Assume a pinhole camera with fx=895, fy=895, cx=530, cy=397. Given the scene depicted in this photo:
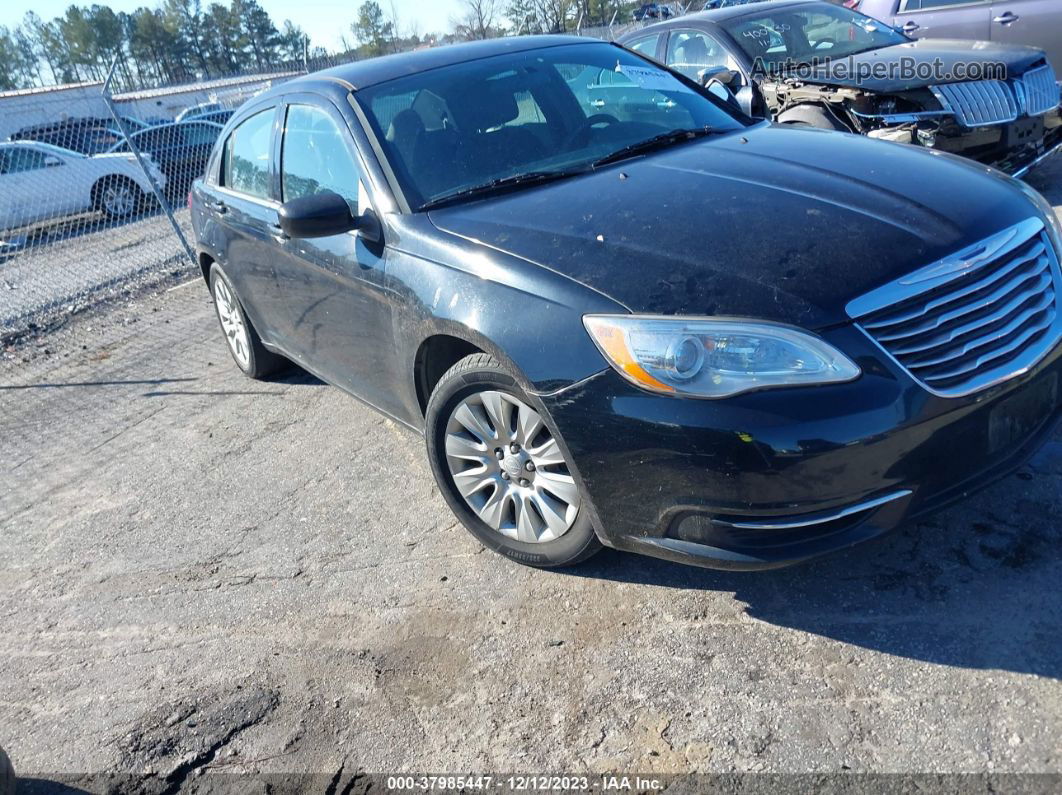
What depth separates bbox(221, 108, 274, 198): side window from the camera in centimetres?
457

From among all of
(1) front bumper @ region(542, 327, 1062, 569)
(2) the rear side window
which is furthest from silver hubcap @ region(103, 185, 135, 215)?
(1) front bumper @ region(542, 327, 1062, 569)

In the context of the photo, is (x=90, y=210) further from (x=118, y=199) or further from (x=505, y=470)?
(x=505, y=470)

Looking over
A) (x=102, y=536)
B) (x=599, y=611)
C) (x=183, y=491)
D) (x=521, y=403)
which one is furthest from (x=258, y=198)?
(x=599, y=611)

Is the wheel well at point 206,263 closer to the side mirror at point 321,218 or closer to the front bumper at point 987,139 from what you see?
the side mirror at point 321,218

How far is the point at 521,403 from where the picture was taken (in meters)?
2.98

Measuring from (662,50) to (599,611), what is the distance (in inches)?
261

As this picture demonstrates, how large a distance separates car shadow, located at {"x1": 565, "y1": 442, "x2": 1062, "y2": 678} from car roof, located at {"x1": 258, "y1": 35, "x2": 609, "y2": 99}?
2347mm

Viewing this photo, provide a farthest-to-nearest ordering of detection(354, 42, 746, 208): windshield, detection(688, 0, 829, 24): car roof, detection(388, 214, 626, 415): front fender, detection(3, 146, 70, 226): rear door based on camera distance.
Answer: detection(3, 146, 70, 226): rear door, detection(688, 0, 829, 24): car roof, detection(354, 42, 746, 208): windshield, detection(388, 214, 626, 415): front fender

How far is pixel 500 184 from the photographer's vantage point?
352 cm

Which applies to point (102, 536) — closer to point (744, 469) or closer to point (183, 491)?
point (183, 491)

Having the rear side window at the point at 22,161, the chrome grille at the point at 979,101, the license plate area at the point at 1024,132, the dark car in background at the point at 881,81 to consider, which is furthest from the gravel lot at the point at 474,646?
the rear side window at the point at 22,161

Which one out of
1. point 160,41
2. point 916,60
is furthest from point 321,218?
point 160,41

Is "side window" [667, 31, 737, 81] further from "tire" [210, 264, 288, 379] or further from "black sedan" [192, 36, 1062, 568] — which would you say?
"tire" [210, 264, 288, 379]

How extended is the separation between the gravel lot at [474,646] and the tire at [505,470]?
17 cm
